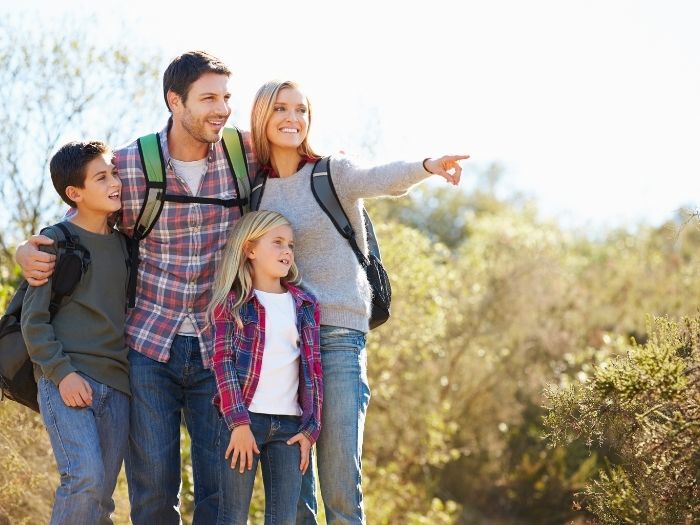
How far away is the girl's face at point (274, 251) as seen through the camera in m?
4.39

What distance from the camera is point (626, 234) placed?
2609cm

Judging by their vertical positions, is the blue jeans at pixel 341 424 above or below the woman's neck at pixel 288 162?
below

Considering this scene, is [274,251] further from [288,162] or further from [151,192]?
[151,192]

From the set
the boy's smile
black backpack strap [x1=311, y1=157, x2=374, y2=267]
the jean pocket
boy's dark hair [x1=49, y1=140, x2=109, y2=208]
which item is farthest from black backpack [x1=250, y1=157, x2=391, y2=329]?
boy's dark hair [x1=49, y1=140, x2=109, y2=208]

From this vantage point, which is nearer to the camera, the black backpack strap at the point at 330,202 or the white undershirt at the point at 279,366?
the white undershirt at the point at 279,366

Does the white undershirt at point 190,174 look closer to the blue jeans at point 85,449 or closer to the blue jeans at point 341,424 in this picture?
the blue jeans at point 85,449

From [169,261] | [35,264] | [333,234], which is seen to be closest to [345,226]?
[333,234]

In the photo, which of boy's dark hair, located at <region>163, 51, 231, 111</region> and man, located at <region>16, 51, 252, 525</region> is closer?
man, located at <region>16, 51, 252, 525</region>

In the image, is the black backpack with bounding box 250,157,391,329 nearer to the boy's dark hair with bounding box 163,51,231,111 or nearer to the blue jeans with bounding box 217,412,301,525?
the boy's dark hair with bounding box 163,51,231,111

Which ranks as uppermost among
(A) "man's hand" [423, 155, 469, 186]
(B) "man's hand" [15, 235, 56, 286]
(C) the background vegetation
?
(A) "man's hand" [423, 155, 469, 186]

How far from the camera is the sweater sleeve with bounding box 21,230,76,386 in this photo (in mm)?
4105

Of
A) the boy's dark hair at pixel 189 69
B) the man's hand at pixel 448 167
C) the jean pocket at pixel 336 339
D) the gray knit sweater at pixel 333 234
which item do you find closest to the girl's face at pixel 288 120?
the gray knit sweater at pixel 333 234

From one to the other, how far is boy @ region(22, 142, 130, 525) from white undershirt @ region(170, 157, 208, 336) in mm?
282

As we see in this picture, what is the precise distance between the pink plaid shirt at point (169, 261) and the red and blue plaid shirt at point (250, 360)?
0.67ft
